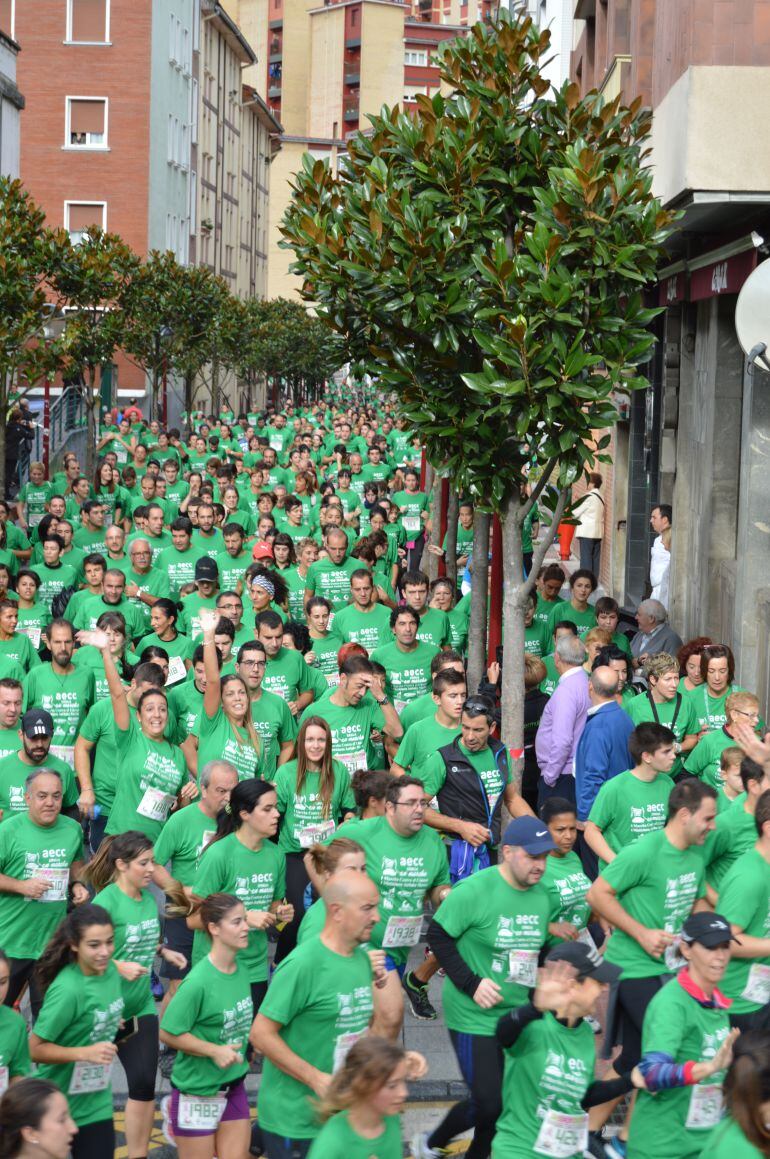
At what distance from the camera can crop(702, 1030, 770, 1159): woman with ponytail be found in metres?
4.95

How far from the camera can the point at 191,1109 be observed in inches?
271

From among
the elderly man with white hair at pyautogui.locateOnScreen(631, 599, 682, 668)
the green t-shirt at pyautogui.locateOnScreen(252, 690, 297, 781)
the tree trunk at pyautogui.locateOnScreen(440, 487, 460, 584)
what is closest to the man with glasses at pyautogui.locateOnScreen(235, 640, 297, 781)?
the green t-shirt at pyautogui.locateOnScreen(252, 690, 297, 781)

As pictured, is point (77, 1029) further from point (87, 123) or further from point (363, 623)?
point (87, 123)

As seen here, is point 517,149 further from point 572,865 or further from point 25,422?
point 25,422

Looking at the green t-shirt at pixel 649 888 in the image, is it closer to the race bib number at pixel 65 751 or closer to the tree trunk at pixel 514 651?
the tree trunk at pixel 514 651

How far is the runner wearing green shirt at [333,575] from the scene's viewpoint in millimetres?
15016

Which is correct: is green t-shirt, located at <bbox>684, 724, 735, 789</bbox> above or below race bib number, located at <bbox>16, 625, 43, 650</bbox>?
below

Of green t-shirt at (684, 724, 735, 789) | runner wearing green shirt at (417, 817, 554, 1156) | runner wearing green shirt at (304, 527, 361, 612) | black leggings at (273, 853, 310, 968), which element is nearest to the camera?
runner wearing green shirt at (417, 817, 554, 1156)

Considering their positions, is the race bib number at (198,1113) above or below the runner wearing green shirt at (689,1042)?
below

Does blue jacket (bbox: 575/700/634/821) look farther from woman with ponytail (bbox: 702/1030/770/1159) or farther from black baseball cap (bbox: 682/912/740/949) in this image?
woman with ponytail (bbox: 702/1030/770/1159)

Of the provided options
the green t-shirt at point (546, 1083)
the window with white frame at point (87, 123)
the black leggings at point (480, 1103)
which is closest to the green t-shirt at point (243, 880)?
the black leggings at point (480, 1103)

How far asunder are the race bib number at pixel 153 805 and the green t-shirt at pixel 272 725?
35.0 inches

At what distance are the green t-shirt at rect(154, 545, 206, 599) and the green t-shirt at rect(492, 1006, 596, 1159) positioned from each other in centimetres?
961

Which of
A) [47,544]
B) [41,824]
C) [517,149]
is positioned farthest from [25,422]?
[41,824]
